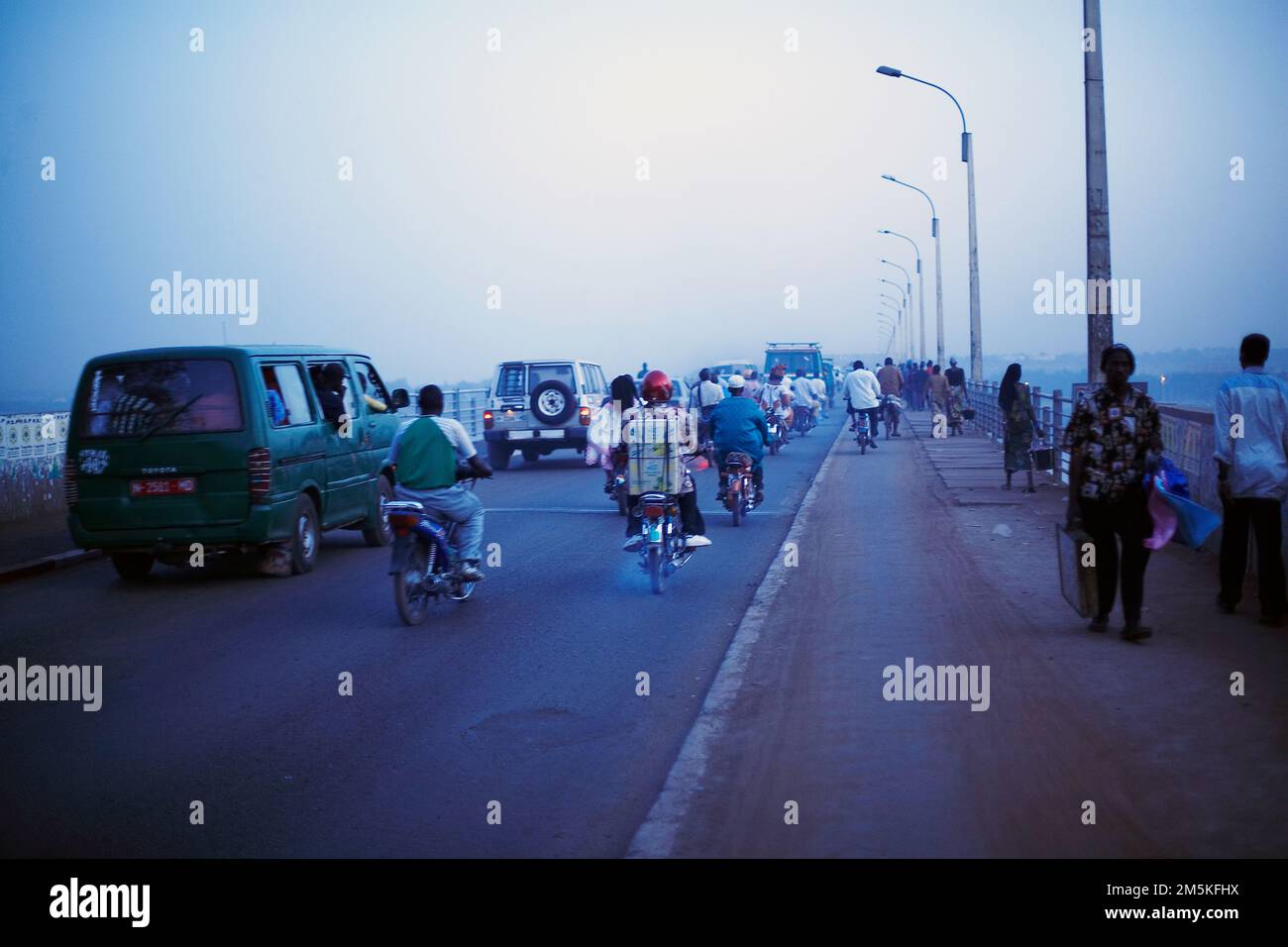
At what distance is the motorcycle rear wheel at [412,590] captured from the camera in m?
9.85

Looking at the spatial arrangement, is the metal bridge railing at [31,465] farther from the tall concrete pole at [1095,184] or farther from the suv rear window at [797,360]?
the suv rear window at [797,360]

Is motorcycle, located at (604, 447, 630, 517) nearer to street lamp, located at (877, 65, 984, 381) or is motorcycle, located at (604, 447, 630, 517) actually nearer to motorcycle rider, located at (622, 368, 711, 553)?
motorcycle rider, located at (622, 368, 711, 553)

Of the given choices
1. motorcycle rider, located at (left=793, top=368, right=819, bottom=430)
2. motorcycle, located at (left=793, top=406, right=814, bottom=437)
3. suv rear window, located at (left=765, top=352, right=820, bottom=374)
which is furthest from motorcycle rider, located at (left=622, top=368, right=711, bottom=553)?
suv rear window, located at (left=765, top=352, right=820, bottom=374)

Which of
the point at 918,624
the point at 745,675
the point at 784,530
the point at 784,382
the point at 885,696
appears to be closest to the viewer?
the point at 885,696

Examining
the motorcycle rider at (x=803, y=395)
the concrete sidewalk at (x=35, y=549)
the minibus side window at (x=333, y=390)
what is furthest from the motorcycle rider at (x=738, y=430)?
the motorcycle rider at (x=803, y=395)

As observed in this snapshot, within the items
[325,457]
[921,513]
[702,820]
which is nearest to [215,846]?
[702,820]

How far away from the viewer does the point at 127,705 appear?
763 cm

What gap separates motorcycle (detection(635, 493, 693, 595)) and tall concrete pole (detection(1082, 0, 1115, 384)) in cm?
609

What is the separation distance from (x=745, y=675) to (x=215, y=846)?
11.6 feet

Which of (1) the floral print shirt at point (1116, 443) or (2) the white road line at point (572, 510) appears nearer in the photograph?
(1) the floral print shirt at point (1116, 443)

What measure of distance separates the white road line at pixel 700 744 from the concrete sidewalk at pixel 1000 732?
59 millimetres

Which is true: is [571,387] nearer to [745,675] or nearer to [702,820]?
[745,675]

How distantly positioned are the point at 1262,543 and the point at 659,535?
456 cm

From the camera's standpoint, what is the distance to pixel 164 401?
12.0 metres
